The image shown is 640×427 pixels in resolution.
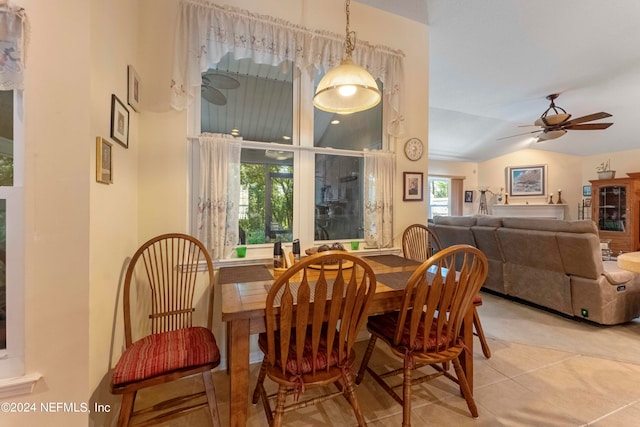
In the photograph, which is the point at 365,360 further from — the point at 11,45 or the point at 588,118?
the point at 588,118

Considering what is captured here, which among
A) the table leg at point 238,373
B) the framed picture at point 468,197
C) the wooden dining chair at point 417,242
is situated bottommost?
the table leg at point 238,373

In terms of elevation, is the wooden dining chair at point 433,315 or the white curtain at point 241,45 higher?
the white curtain at point 241,45

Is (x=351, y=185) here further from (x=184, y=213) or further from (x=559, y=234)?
(x=559, y=234)

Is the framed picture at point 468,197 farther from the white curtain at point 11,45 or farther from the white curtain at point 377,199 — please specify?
the white curtain at point 11,45

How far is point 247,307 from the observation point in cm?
126

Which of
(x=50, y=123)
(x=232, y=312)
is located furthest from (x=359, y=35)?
(x=232, y=312)

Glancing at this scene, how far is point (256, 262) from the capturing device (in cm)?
220

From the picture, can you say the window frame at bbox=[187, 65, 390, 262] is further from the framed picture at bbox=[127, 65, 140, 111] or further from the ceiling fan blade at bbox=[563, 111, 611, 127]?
the ceiling fan blade at bbox=[563, 111, 611, 127]

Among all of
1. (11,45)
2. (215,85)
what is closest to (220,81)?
(215,85)

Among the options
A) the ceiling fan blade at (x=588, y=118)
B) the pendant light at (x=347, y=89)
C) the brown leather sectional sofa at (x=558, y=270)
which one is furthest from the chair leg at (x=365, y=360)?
the ceiling fan blade at (x=588, y=118)

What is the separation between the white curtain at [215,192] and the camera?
6.73 feet

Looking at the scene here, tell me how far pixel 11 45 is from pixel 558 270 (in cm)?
441

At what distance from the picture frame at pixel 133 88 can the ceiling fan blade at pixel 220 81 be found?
51cm

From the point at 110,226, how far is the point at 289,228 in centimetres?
131
